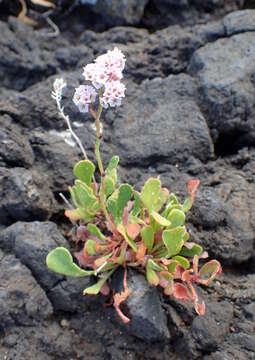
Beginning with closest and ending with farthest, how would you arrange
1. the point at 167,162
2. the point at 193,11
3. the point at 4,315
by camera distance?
the point at 4,315 → the point at 167,162 → the point at 193,11

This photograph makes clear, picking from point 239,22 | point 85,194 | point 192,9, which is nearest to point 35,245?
point 85,194

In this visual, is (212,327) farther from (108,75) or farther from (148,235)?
(108,75)

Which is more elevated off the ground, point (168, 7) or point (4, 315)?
point (168, 7)

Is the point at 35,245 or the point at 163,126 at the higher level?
the point at 163,126

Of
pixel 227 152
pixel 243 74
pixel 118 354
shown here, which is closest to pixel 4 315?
pixel 118 354

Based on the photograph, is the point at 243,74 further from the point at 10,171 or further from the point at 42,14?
the point at 42,14

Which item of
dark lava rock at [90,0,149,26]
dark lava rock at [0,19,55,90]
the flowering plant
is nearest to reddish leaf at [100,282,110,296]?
the flowering plant
